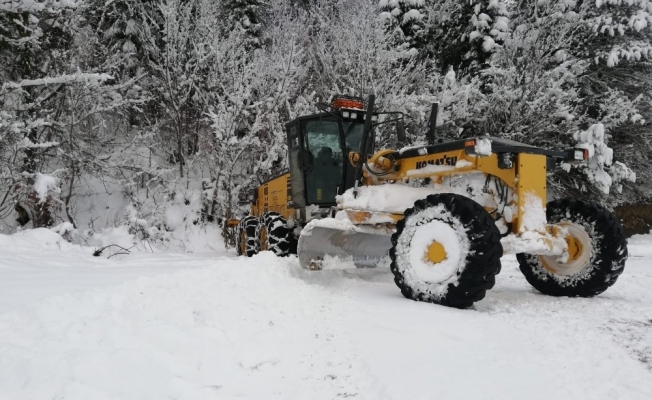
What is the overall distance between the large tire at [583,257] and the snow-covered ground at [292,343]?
11.7 inches

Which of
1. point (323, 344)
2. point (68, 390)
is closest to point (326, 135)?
point (323, 344)

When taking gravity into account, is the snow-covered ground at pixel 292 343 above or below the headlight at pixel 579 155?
below

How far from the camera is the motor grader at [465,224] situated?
13.6ft

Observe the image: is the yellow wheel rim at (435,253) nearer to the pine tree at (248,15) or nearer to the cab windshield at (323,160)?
the cab windshield at (323,160)

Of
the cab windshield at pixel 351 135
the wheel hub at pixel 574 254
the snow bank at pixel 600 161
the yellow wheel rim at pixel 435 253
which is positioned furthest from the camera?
the snow bank at pixel 600 161

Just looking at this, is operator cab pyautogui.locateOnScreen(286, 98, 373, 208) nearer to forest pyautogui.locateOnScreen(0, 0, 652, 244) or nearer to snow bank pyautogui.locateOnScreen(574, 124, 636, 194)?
forest pyautogui.locateOnScreen(0, 0, 652, 244)

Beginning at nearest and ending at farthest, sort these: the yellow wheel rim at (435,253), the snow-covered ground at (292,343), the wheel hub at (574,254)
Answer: the snow-covered ground at (292,343) → the yellow wheel rim at (435,253) → the wheel hub at (574,254)

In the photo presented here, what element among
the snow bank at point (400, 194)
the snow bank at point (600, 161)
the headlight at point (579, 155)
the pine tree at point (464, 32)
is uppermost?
the pine tree at point (464, 32)

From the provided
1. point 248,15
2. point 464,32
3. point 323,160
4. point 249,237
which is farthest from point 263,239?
point 248,15

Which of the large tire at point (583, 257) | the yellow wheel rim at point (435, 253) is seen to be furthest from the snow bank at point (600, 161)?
the yellow wheel rim at point (435, 253)

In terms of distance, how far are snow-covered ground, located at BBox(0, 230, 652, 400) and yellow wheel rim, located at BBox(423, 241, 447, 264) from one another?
1.40ft

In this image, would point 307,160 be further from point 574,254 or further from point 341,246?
point 574,254

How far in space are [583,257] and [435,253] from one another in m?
1.62

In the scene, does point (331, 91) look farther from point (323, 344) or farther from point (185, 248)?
point (323, 344)
